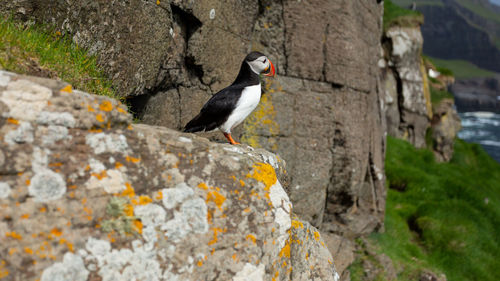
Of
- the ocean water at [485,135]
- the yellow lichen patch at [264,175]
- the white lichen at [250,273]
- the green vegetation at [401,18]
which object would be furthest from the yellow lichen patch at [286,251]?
the ocean water at [485,135]

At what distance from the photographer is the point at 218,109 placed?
164 inches

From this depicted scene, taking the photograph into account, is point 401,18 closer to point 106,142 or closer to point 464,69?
point 106,142

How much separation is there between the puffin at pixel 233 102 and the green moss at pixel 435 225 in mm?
6599

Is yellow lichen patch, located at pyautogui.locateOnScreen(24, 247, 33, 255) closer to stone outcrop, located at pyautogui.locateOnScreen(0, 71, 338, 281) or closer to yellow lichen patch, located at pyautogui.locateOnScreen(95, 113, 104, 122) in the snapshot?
stone outcrop, located at pyautogui.locateOnScreen(0, 71, 338, 281)

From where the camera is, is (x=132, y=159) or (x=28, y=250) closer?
(x=28, y=250)

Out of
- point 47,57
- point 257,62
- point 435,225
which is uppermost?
point 47,57

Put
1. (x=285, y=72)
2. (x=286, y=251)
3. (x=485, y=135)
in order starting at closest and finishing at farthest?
(x=286, y=251) → (x=285, y=72) → (x=485, y=135)

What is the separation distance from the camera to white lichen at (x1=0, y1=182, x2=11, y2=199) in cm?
195

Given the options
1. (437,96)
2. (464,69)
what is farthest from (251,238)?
(464,69)

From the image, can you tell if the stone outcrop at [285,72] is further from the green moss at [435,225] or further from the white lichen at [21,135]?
the white lichen at [21,135]

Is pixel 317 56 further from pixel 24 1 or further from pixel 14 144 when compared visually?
pixel 14 144

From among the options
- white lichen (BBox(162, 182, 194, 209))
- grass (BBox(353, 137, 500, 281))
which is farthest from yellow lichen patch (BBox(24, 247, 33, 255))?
grass (BBox(353, 137, 500, 281))

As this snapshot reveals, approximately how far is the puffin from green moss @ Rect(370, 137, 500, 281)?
6599mm

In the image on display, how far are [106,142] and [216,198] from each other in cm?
83
